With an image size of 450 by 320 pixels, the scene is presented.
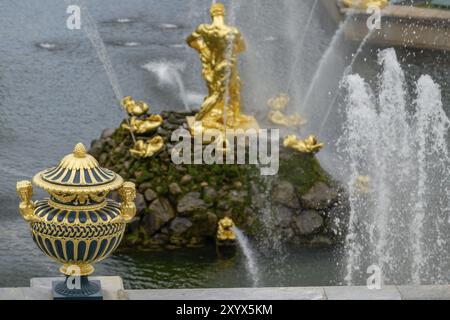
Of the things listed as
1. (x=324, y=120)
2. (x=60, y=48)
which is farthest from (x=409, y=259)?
(x=60, y=48)

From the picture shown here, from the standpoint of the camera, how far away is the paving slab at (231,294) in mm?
14820

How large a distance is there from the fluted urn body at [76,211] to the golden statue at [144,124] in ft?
14.3

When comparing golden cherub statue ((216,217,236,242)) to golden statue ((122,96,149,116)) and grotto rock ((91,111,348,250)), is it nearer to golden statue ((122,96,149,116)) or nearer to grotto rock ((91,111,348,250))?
grotto rock ((91,111,348,250))

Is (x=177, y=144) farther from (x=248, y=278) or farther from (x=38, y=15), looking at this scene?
(x=38, y=15)

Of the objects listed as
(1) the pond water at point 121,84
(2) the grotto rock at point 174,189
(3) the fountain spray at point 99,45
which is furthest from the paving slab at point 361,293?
(3) the fountain spray at point 99,45

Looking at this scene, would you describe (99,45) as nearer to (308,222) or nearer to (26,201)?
(308,222)

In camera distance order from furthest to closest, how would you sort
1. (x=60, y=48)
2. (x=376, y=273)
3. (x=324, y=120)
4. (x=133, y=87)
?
1. (x=60, y=48)
2. (x=133, y=87)
3. (x=324, y=120)
4. (x=376, y=273)

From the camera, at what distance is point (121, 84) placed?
81.8ft

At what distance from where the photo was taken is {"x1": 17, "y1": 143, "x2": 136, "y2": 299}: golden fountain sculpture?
46.7 ft

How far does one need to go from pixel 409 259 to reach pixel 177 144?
10.1ft

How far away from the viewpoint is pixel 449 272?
18.0 metres

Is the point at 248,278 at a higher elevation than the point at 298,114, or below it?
below

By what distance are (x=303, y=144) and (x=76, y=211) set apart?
522 cm

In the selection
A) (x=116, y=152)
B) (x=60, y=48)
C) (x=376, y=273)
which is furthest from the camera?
(x=60, y=48)
